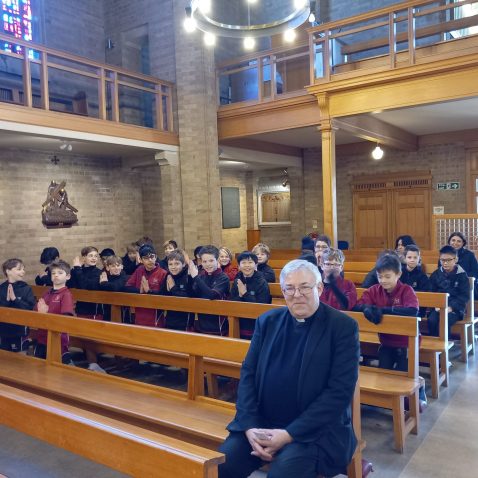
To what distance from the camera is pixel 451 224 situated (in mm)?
9203

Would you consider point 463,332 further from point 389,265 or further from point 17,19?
point 17,19

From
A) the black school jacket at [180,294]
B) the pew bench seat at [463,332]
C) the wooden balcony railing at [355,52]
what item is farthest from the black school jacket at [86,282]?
the wooden balcony railing at [355,52]

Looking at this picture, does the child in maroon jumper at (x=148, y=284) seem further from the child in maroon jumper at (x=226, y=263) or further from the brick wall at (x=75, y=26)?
the brick wall at (x=75, y=26)

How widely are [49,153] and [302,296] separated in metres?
9.00

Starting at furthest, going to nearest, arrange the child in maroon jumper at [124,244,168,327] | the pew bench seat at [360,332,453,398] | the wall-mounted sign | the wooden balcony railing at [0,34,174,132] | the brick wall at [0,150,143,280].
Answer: the wall-mounted sign < the brick wall at [0,150,143,280] < the wooden balcony railing at [0,34,174,132] < the child in maroon jumper at [124,244,168,327] < the pew bench seat at [360,332,453,398]

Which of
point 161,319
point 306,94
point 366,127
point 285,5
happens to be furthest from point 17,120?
point 285,5

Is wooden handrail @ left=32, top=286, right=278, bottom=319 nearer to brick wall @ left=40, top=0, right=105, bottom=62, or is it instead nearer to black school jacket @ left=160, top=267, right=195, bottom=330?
black school jacket @ left=160, top=267, right=195, bottom=330

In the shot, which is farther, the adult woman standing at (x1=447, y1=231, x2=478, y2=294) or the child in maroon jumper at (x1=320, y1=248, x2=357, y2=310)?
the adult woman standing at (x1=447, y1=231, x2=478, y2=294)

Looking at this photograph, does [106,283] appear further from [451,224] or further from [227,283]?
[451,224]

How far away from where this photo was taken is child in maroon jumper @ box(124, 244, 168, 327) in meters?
5.23

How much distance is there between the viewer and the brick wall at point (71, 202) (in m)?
9.43

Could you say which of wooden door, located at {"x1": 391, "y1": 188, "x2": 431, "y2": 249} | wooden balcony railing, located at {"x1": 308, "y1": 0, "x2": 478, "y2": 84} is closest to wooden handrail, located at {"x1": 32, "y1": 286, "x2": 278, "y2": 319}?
wooden balcony railing, located at {"x1": 308, "y1": 0, "x2": 478, "y2": 84}

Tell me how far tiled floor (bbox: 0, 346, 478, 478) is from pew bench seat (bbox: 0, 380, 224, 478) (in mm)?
1062

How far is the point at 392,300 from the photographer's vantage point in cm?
399
